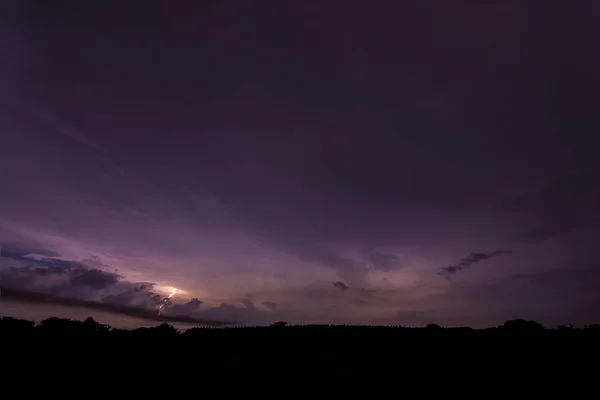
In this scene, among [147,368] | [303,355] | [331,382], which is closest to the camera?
[331,382]

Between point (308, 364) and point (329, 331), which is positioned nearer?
point (308, 364)

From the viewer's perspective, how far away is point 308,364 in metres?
38.2

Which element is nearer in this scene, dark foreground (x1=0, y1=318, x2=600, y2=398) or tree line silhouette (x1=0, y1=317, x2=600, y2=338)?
dark foreground (x1=0, y1=318, x2=600, y2=398)

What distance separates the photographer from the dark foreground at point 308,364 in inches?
1219

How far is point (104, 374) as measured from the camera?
1451 inches

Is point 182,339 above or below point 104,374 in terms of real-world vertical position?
above

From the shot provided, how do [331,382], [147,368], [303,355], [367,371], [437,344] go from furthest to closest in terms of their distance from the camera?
[437,344] < [303,355] < [147,368] < [367,371] < [331,382]

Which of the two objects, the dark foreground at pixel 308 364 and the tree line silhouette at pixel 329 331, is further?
the tree line silhouette at pixel 329 331

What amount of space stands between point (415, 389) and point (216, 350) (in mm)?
24184

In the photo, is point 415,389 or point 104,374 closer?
point 415,389

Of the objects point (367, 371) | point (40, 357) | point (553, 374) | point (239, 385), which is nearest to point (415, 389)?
point (367, 371)

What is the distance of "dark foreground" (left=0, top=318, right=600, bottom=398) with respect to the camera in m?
31.0

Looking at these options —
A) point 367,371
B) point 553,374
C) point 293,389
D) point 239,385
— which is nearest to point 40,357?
point 239,385

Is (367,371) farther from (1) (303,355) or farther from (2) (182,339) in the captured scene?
(2) (182,339)
